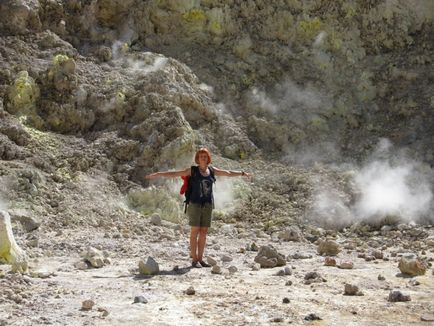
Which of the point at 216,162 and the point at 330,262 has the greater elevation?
the point at 216,162

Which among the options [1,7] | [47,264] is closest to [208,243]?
[47,264]

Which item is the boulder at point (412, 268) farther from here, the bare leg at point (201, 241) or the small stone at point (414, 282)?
the bare leg at point (201, 241)

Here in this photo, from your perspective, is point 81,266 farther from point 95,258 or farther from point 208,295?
point 208,295

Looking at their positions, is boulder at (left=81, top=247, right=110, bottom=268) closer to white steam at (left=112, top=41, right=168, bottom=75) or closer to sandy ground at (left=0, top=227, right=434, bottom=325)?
sandy ground at (left=0, top=227, right=434, bottom=325)

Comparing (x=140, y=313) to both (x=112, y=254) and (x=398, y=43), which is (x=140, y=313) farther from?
(x=398, y=43)

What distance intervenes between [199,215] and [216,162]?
14.9 feet

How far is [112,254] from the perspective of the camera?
7.03m

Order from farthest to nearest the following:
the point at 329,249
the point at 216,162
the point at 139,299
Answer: the point at 216,162, the point at 329,249, the point at 139,299

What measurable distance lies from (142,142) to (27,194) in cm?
239

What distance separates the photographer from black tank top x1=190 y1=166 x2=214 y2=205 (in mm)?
Answer: 6438

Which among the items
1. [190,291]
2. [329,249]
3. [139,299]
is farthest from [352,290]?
[329,249]

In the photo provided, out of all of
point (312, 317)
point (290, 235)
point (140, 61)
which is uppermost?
point (140, 61)

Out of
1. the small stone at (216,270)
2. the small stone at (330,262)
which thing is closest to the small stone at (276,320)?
the small stone at (216,270)

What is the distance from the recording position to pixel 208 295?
16.7 feet
